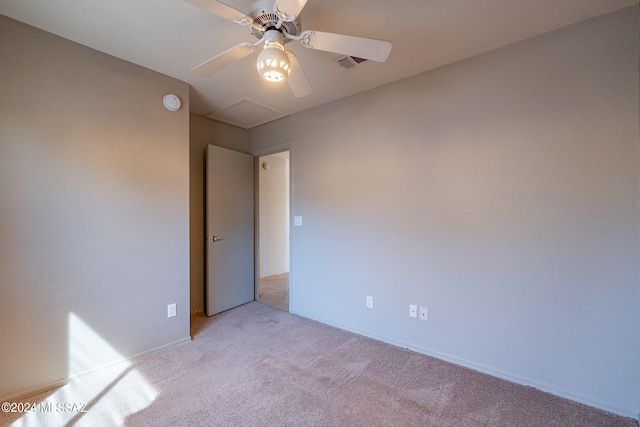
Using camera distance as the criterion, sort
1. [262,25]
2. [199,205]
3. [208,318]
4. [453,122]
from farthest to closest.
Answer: [199,205] < [208,318] < [453,122] < [262,25]

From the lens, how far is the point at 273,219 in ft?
17.8

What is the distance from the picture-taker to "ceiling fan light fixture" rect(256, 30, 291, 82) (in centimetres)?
138

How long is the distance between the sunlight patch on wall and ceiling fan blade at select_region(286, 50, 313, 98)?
2.26m

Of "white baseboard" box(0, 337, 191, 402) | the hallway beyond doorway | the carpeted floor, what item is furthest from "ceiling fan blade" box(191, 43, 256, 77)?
the hallway beyond doorway

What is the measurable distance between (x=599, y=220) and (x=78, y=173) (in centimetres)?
354

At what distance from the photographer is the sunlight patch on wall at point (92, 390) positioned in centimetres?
160

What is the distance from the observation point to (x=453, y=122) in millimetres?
2209

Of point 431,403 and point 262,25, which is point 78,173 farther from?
point 431,403

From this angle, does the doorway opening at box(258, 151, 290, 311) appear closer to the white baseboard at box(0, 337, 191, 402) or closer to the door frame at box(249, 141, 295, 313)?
the door frame at box(249, 141, 295, 313)

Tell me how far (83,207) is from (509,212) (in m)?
3.13

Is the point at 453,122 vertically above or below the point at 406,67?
below

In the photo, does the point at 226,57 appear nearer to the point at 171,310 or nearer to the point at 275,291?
the point at 171,310

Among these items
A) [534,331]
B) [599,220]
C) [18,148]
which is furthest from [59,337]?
[599,220]

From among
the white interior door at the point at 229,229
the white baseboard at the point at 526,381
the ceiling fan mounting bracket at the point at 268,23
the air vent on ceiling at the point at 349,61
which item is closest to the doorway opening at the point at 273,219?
the white interior door at the point at 229,229
